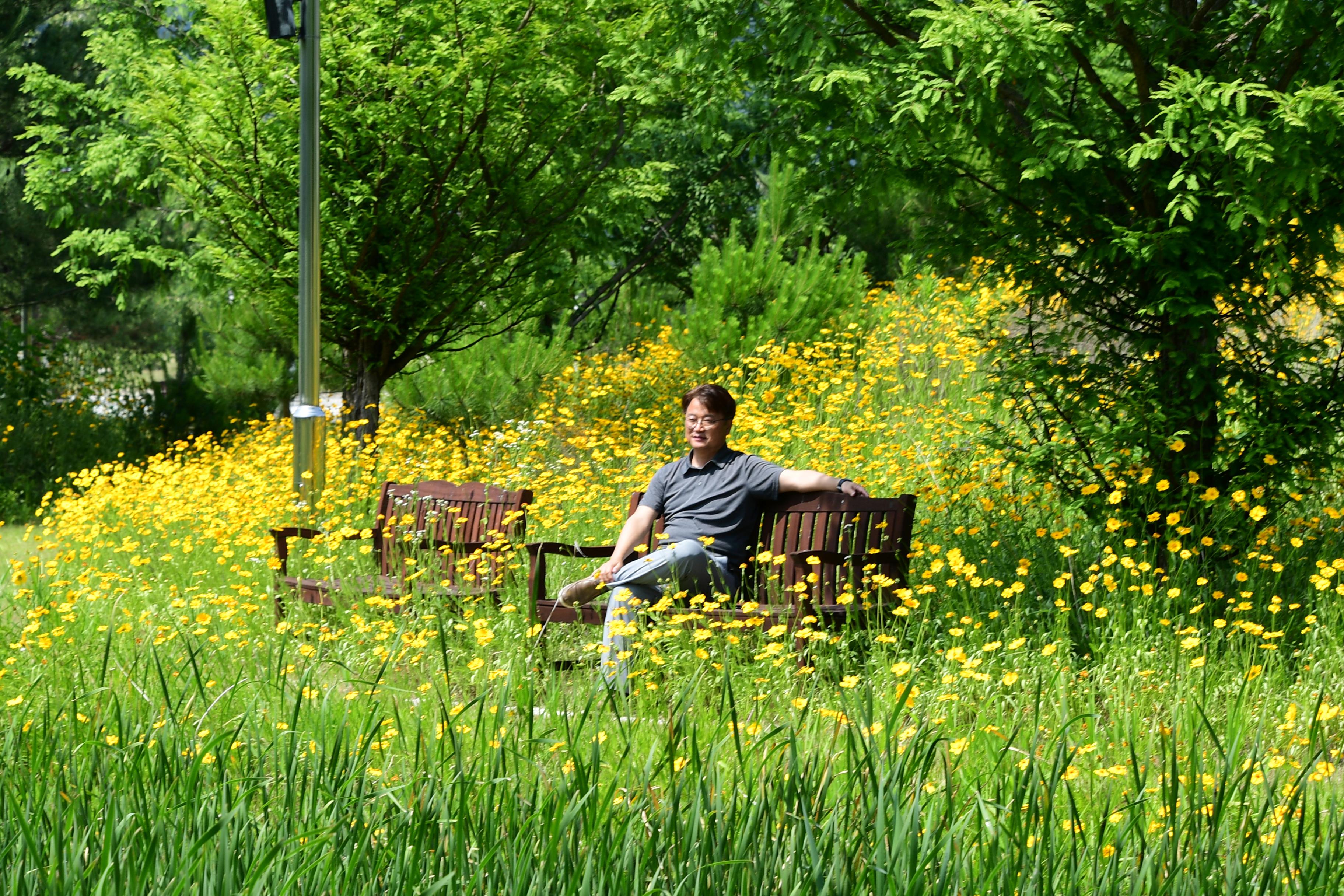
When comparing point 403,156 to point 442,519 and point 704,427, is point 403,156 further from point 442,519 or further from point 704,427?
point 704,427

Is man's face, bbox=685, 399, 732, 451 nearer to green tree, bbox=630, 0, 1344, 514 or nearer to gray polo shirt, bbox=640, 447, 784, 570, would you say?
gray polo shirt, bbox=640, 447, 784, 570

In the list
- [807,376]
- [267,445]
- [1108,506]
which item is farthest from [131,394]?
[1108,506]

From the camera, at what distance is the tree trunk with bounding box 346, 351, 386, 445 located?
394 inches

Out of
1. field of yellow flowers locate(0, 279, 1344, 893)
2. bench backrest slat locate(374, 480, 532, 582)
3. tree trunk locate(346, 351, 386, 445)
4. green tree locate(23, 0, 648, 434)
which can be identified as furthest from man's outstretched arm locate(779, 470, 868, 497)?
tree trunk locate(346, 351, 386, 445)

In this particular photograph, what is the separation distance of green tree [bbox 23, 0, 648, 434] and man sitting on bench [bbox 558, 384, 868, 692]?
172 inches

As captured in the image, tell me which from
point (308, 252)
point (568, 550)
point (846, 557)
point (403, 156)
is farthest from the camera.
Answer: point (403, 156)

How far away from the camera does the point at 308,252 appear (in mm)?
7312

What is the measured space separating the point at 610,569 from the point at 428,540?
1.42 m

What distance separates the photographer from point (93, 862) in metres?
2.02

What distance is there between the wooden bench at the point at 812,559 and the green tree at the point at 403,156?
15.6 feet

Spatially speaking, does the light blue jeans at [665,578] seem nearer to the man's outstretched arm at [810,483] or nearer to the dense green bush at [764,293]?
the man's outstretched arm at [810,483]

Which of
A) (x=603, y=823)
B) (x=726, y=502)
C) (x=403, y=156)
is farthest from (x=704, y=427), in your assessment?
(x=403, y=156)

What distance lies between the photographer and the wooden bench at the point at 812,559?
4.17 meters

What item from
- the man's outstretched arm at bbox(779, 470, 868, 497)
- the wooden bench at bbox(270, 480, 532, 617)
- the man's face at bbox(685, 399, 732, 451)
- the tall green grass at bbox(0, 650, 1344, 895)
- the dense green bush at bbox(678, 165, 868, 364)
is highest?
the dense green bush at bbox(678, 165, 868, 364)
